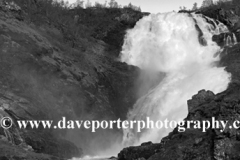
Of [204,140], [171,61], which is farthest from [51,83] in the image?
[171,61]

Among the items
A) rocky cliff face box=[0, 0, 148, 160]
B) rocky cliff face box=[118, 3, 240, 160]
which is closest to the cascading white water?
rocky cliff face box=[0, 0, 148, 160]

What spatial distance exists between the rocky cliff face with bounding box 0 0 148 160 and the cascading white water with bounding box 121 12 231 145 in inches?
177

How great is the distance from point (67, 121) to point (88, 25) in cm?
3519

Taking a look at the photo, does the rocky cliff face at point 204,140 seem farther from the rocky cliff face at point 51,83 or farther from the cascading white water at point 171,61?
the cascading white water at point 171,61

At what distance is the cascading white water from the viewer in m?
35.1

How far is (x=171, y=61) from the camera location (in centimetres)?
5178

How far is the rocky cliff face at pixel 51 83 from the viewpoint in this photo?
2627 centimetres

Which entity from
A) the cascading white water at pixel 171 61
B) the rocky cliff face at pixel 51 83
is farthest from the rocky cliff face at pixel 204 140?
the cascading white water at pixel 171 61

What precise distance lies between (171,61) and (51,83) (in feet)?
79.5

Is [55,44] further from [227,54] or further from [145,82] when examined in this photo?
[227,54]

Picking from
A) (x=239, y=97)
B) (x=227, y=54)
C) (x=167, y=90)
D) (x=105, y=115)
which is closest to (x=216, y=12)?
(x=227, y=54)

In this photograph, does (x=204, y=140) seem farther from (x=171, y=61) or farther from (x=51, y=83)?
(x=171, y=61)

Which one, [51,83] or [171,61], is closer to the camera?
[51,83]

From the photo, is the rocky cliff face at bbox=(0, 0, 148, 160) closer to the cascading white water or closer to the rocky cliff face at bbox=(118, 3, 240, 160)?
the cascading white water
